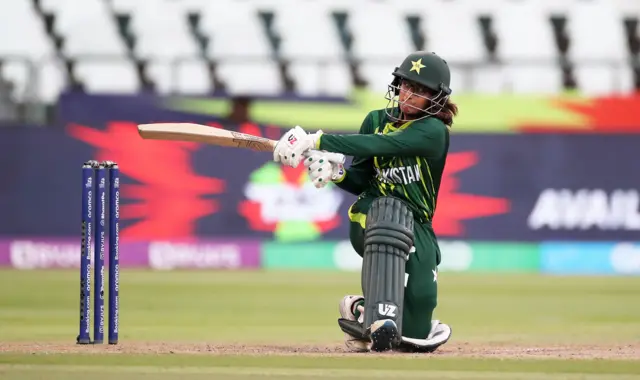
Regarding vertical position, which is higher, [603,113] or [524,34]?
[524,34]

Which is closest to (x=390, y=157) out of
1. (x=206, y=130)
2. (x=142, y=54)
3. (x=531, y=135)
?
(x=206, y=130)

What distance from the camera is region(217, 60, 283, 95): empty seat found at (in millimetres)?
17453

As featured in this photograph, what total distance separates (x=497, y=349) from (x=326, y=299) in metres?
4.56

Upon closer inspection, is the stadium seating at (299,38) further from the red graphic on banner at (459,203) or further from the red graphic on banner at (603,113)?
the red graphic on banner at (459,203)

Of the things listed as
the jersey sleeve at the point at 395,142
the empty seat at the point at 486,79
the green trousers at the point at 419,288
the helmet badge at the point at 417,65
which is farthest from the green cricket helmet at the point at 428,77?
the empty seat at the point at 486,79

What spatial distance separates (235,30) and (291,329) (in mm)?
10241

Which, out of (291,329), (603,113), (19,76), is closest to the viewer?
(291,329)

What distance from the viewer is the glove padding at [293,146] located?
6.26 metres

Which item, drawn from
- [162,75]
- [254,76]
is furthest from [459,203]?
[162,75]

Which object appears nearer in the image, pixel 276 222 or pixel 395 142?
pixel 395 142

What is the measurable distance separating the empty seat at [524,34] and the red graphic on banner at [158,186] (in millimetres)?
5125

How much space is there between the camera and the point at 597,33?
60.6 feet

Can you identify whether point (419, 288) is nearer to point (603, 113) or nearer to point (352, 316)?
point (352, 316)

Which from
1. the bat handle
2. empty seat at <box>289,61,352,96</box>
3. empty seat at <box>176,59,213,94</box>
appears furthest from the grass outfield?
empty seat at <box>176,59,213,94</box>
